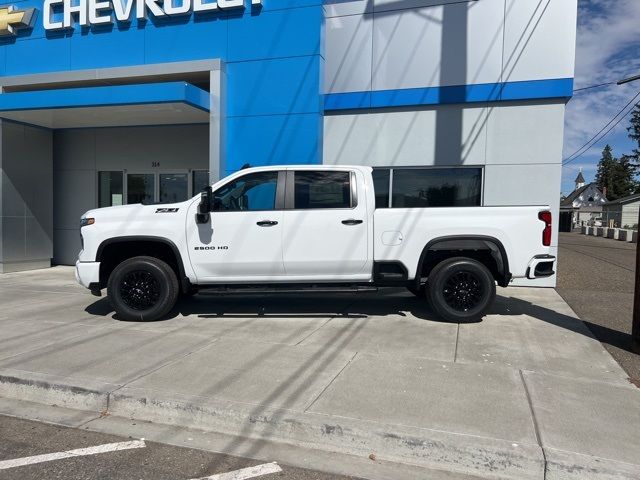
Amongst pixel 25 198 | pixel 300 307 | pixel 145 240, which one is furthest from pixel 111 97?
pixel 300 307

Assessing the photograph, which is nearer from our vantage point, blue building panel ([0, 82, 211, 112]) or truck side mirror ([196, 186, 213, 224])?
truck side mirror ([196, 186, 213, 224])

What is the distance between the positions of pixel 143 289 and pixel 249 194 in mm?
2026

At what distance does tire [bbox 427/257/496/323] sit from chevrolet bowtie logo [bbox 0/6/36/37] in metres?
11.6

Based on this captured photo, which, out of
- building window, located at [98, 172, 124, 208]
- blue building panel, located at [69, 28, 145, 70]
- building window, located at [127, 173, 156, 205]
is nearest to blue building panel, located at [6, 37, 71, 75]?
blue building panel, located at [69, 28, 145, 70]

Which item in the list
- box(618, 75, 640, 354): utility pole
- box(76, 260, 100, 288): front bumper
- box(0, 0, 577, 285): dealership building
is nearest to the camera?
box(618, 75, 640, 354): utility pole

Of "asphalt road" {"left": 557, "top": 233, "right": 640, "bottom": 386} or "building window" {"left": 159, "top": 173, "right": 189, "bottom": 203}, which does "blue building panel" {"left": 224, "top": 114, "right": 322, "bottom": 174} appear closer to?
"building window" {"left": 159, "top": 173, "right": 189, "bottom": 203}

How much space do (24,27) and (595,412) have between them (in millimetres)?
14074

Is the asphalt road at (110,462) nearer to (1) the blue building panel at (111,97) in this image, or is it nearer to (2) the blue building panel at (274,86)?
(1) the blue building panel at (111,97)

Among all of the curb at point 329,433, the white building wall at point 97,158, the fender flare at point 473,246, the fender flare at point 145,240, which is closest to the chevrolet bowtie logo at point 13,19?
the white building wall at point 97,158

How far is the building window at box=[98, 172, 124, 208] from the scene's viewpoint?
13.3 meters

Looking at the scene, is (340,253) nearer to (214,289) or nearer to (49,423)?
(214,289)

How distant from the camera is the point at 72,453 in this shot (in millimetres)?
3572

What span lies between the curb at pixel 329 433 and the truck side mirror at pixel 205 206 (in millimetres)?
2601

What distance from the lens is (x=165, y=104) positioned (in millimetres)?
10141
